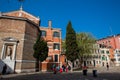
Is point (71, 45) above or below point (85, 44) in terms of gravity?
below

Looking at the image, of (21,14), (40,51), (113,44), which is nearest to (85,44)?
(40,51)

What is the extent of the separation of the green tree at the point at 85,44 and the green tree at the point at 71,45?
5840mm

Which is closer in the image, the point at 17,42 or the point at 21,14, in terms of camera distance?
the point at 17,42

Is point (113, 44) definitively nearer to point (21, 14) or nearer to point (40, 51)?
point (40, 51)

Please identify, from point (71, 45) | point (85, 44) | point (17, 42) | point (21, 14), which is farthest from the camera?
point (85, 44)

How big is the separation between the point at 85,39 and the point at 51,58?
1277 centimetres

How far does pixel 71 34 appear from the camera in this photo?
2959 centimetres

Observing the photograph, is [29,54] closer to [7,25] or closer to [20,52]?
[20,52]

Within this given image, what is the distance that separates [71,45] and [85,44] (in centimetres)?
830

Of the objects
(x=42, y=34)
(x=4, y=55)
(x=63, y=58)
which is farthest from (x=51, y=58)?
(x=4, y=55)

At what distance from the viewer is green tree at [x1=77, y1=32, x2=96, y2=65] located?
3494 cm

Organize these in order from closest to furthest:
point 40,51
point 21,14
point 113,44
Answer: point 40,51
point 21,14
point 113,44

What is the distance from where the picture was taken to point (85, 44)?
1403 inches

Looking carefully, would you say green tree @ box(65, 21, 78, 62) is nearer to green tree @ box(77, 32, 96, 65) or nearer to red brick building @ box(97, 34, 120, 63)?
green tree @ box(77, 32, 96, 65)
